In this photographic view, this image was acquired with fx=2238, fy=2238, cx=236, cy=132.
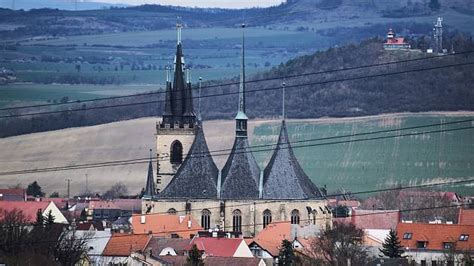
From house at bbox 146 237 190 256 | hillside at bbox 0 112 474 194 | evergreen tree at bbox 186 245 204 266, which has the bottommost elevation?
hillside at bbox 0 112 474 194

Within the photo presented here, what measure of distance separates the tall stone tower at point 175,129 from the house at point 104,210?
5674 mm

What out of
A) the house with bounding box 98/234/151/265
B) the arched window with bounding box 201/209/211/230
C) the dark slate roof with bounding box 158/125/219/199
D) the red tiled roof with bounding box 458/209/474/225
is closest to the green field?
the dark slate roof with bounding box 158/125/219/199

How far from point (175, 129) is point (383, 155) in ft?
171

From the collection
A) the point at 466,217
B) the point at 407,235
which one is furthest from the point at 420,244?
the point at 466,217

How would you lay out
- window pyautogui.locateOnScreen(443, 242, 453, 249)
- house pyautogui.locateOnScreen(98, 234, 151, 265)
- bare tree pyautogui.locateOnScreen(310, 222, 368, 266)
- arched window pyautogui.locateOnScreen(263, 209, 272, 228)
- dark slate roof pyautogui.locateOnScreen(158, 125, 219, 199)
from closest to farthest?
bare tree pyautogui.locateOnScreen(310, 222, 368, 266)
house pyautogui.locateOnScreen(98, 234, 151, 265)
window pyautogui.locateOnScreen(443, 242, 453, 249)
arched window pyautogui.locateOnScreen(263, 209, 272, 228)
dark slate roof pyautogui.locateOnScreen(158, 125, 219, 199)

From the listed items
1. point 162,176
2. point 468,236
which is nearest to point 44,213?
point 162,176

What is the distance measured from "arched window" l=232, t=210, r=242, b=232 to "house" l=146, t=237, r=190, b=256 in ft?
49.3

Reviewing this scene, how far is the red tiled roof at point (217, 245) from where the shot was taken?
85875mm

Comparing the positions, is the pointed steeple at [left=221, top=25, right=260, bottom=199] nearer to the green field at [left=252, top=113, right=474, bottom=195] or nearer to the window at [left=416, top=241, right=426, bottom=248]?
the window at [left=416, top=241, right=426, bottom=248]

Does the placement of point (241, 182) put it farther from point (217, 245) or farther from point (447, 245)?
point (447, 245)

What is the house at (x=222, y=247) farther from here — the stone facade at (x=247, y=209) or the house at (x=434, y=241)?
the stone facade at (x=247, y=209)

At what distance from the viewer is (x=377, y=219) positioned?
104 meters

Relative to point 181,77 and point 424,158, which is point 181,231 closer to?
point 181,77

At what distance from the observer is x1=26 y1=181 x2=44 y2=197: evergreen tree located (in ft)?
464
